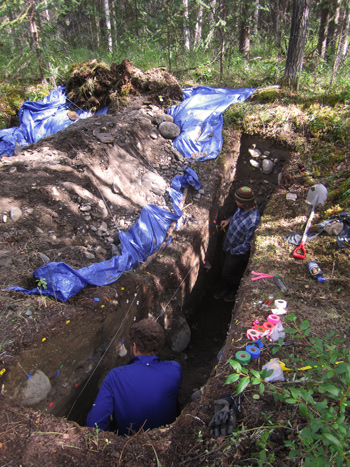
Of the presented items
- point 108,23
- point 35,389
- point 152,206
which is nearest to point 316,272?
point 152,206

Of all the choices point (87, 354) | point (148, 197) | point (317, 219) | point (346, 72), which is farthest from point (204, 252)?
point (346, 72)

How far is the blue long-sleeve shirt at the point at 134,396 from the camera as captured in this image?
7.31 ft

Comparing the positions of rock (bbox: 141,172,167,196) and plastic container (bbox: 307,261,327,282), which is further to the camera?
rock (bbox: 141,172,167,196)

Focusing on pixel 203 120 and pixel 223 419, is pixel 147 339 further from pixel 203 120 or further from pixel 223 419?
pixel 203 120

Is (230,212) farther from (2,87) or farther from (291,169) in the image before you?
(2,87)

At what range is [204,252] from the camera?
5.05m

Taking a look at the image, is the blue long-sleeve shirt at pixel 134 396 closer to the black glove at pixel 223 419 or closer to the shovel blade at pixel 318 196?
the black glove at pixel 223 419

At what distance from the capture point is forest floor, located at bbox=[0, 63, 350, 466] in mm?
1983

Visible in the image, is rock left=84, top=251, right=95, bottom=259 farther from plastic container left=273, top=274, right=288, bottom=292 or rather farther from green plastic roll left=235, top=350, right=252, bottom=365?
plastic container left=273, top=274, right=288, bottom=292

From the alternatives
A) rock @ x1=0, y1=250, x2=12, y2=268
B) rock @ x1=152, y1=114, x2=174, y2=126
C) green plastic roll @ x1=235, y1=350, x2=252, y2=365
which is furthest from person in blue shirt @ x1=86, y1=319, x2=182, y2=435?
rock @ x1=152, y1=114, x2=174, y2=126

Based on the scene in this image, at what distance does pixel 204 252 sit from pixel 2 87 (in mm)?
6053

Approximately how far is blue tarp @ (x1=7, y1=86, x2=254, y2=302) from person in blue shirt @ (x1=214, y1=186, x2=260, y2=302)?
0.88 m

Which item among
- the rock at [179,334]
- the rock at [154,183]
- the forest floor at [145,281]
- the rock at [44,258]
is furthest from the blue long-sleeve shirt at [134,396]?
the rock at [154,183]

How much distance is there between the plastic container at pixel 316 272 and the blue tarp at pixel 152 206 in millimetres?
1902
